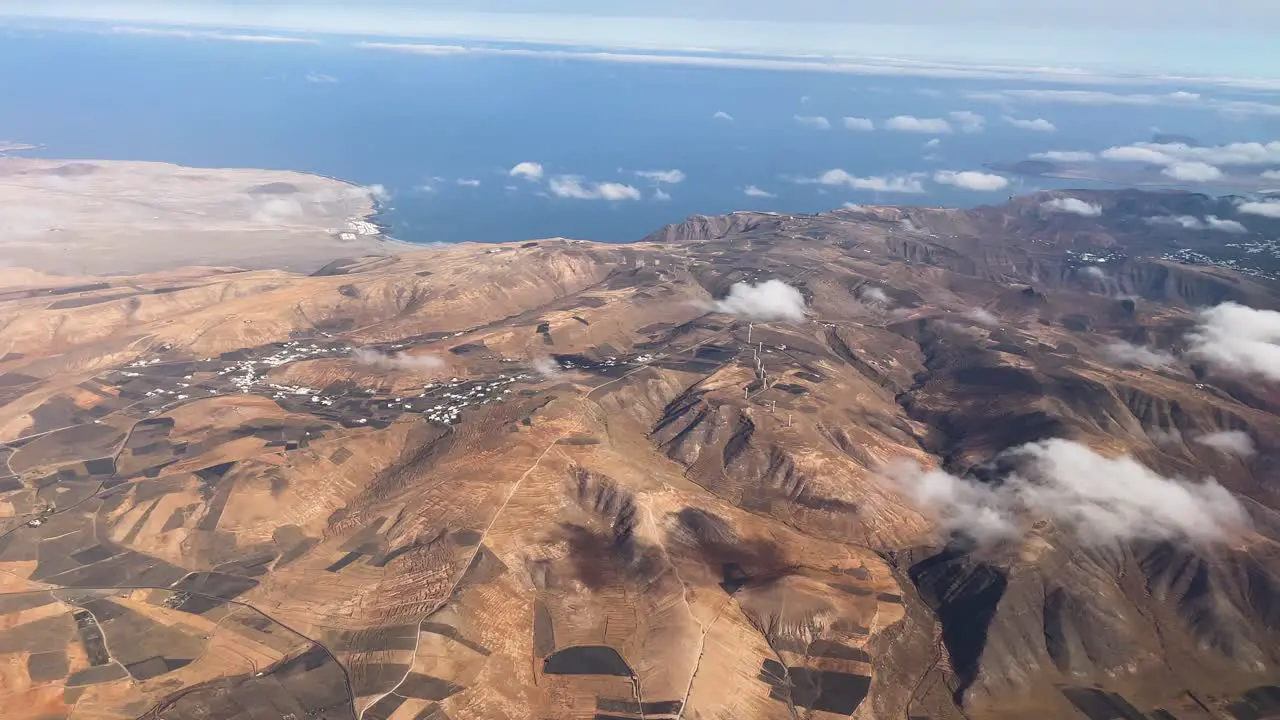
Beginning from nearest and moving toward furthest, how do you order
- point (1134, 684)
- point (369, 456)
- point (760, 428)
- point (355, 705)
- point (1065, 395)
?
point (355, 705) < point (1134, 684) < point (369, 456) < point (760, 428) < point (1065, 395)

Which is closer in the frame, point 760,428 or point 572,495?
point 572,495

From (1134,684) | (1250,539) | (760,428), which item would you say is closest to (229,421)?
(760,428)

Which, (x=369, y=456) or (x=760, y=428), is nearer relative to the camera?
(x=369, y=456)

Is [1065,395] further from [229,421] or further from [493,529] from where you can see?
[229,421]

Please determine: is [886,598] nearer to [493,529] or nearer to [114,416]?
[493,529]

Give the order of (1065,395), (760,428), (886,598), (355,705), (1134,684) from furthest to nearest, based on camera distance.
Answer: (1065,395) → (760,428) → (886,598) → (1134,684) → (355,705)

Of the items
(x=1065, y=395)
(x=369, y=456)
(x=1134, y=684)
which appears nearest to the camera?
(x=1134, y=684)

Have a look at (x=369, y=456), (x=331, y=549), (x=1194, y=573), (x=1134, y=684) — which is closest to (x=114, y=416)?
(x=369, y=456)

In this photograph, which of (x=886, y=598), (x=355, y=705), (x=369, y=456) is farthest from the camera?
(x=369, y=456)
